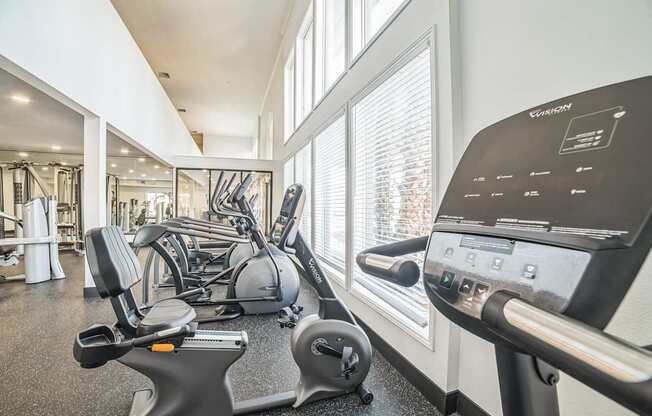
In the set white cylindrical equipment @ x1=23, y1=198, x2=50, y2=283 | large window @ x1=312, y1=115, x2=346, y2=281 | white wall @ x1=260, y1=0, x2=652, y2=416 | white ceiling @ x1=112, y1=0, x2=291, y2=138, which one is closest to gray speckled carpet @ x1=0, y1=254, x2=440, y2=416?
white wall @ x1=260, y1=0, x2=652, y2=416

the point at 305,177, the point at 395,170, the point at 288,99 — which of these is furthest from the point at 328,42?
the point at 288,99

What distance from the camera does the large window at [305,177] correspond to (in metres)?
4.75

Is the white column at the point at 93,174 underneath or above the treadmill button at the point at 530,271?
above

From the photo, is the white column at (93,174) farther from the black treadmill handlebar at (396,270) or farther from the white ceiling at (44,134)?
the black treadmill handlebar at (396,270)

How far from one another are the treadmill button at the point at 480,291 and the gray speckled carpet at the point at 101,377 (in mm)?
1436

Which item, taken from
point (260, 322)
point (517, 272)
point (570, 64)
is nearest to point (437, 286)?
point (517, 272)

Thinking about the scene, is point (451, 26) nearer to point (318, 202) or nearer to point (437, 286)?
point (437, 286)

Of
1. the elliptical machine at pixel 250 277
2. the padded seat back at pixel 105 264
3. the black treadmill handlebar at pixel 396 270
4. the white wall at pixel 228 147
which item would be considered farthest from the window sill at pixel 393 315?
the white wall at pixel 228 147

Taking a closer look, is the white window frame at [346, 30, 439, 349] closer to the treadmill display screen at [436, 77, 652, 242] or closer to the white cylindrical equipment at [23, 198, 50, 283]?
the treadmill display screen at [436, 77, 652, 242]

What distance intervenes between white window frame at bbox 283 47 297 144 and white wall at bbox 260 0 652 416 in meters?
4.24

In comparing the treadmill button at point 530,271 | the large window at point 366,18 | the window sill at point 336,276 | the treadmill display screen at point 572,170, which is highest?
the large window at point 366,18

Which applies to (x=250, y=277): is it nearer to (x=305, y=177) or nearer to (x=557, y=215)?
(x=305, y=177)

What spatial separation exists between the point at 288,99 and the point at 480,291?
22.1 feet

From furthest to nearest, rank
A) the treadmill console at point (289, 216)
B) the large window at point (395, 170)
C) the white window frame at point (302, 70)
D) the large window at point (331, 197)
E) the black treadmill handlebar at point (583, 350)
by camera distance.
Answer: the white window frame at point (302, 70), the large window at point (331, 197), the treadmill console at point (289, 216), the large window at point (395, 170), the black treadmill handlebar at point (583, 350)
